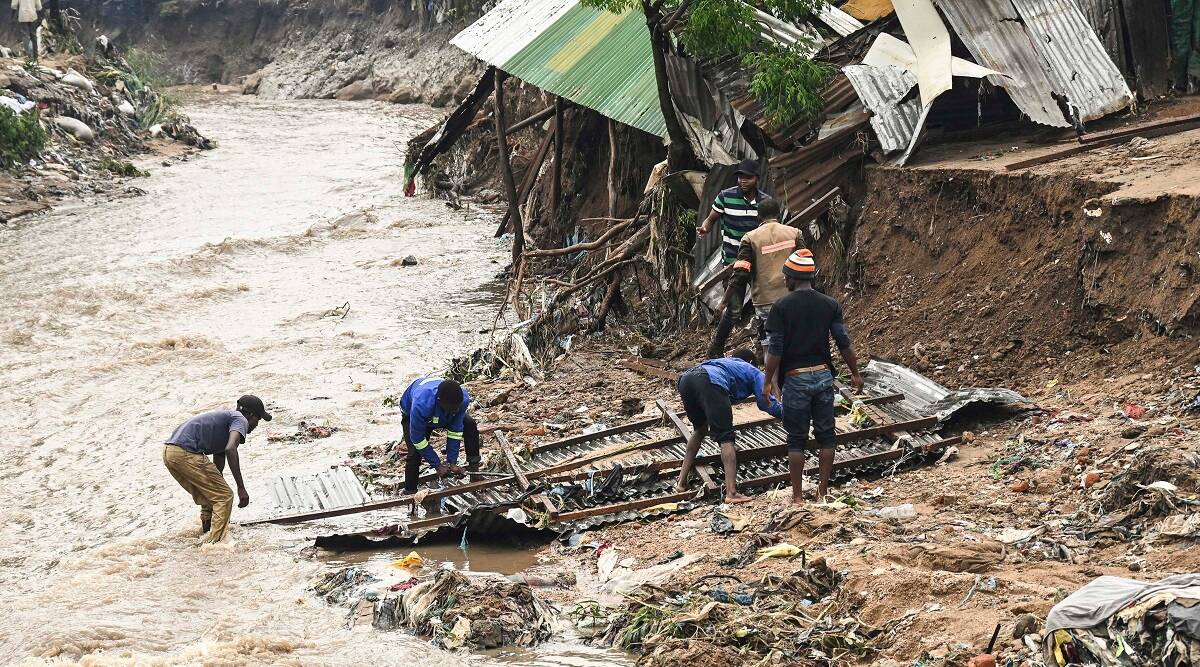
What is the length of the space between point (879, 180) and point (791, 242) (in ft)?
6.92

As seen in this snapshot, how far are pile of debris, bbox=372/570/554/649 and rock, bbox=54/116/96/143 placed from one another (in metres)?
22.9

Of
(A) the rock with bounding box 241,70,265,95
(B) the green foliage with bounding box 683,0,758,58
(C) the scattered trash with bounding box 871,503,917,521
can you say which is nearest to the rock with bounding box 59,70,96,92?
(A) the rock with bounding box 241,70,265,95

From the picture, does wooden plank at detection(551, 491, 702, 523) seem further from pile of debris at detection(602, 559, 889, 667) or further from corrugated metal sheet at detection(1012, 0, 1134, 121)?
corrugated metal sheet at detection(1012, 0, 1134, 121)

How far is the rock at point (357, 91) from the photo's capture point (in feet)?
135

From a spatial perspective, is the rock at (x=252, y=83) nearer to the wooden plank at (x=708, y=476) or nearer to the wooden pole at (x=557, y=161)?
the wooden pole at (x=557, y=161)

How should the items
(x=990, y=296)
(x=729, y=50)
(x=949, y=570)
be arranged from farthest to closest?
(x=729, y=50) < (x=990, y=296) < (x=949, y=570)

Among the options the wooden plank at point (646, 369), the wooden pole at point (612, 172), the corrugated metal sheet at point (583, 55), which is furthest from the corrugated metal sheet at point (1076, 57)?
the wooden pole at point (612, 172)

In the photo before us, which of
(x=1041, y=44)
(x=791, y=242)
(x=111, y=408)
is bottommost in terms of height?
(x=111, y=408)

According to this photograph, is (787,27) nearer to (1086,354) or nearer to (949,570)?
(1086,354)

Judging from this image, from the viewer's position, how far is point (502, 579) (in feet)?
20.9

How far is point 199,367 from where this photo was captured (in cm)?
1337

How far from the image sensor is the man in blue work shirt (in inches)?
301

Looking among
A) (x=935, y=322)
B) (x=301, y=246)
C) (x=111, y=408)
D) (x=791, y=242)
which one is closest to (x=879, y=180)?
(x=935, y=322)

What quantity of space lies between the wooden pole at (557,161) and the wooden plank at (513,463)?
22.0 ft
